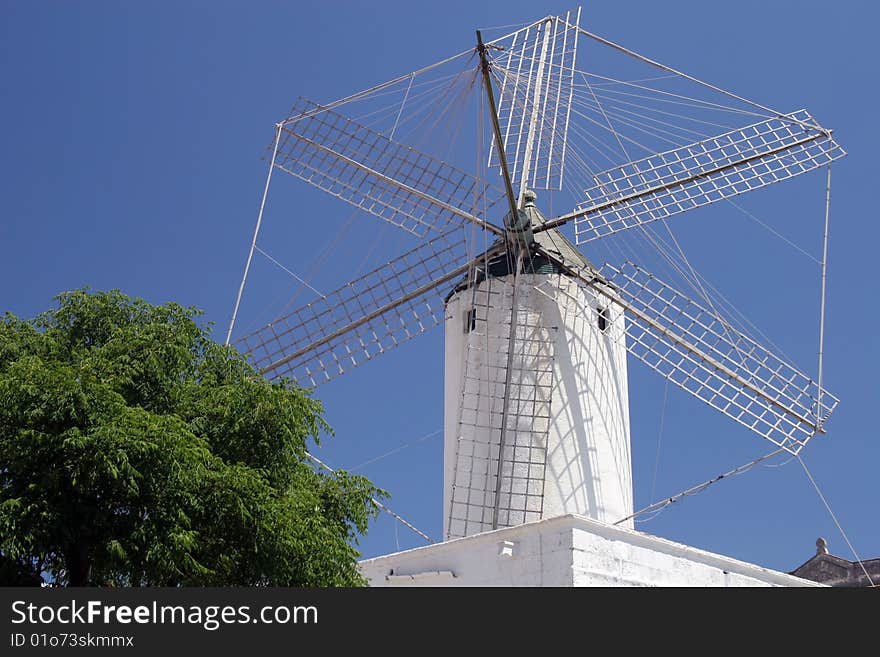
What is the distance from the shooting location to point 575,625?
355 inches

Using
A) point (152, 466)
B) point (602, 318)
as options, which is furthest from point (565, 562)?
point (602, 318)

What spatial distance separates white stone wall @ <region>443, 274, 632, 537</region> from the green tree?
15.0 ft

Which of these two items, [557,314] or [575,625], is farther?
[557,314]

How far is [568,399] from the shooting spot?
16891mm

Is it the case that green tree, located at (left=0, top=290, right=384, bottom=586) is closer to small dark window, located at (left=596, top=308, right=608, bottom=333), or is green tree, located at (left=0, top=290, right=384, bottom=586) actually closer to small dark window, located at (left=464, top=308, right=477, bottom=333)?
small dark window, located at (left=464, top=308, right=477, bottom=333)

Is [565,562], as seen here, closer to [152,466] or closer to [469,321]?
[152,466]

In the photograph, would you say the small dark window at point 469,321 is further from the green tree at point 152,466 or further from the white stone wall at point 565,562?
the green tree at point 152,466

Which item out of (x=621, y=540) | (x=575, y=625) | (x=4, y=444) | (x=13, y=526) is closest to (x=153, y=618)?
(x=13, y=526)

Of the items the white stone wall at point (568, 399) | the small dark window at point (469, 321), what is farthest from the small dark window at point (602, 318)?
the small dark window at point (469, 321)

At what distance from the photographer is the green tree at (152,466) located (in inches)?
392

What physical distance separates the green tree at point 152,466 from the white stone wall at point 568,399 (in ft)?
15.0

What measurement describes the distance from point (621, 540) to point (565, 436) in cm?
349

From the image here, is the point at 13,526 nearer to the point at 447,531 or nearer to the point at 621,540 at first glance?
the point at 621,540

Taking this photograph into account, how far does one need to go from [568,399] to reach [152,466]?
819cm
